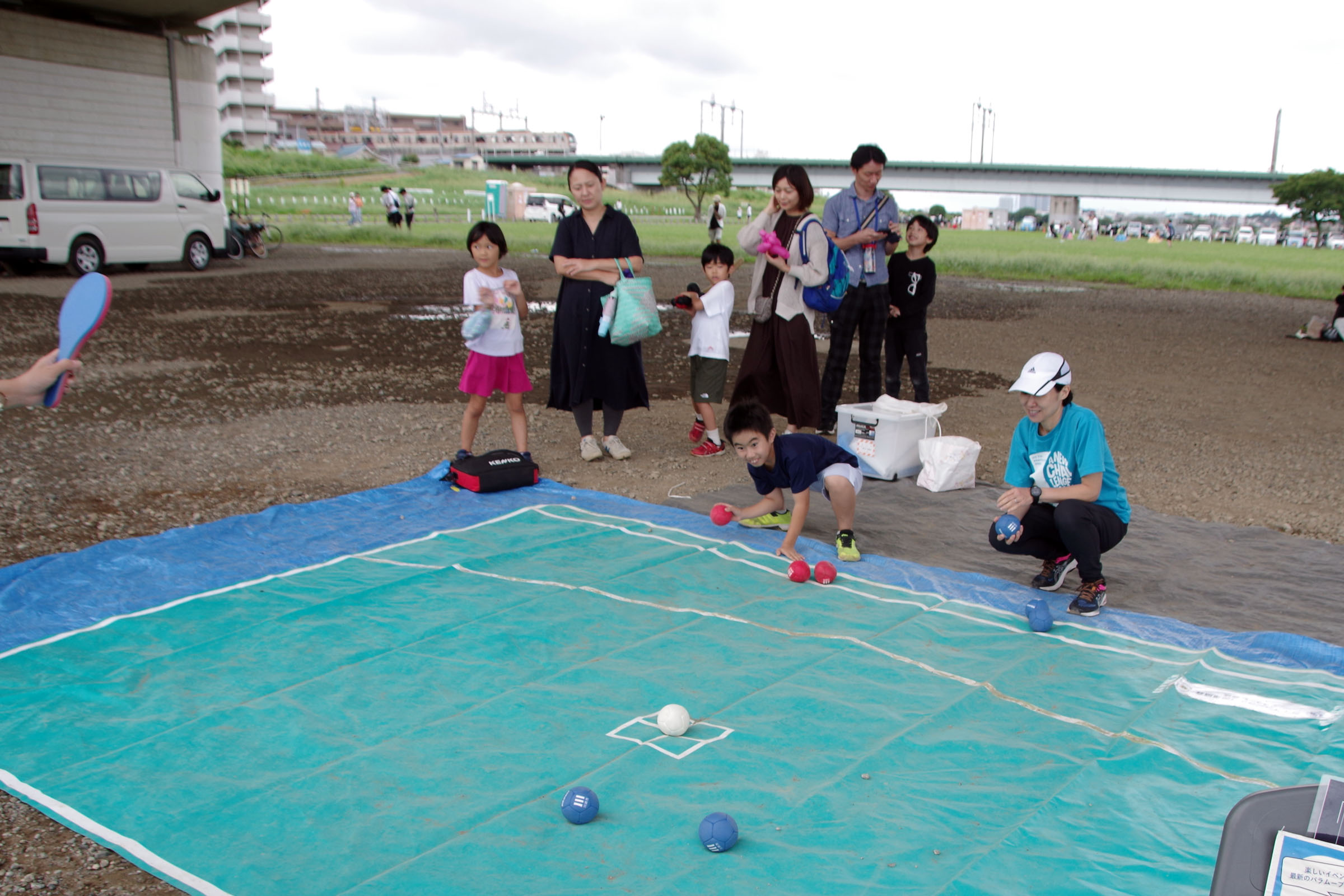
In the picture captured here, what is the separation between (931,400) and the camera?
791 cm

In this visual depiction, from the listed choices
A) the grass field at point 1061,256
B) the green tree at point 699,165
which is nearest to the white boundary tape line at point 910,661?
the grass field at point 1061,256

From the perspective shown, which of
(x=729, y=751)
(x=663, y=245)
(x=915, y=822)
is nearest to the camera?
(x=915, y=822)

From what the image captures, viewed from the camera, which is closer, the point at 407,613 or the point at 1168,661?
the point at 1168,661

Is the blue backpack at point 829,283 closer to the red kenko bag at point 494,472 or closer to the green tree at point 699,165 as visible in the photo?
the red kenko bag at point 494,472

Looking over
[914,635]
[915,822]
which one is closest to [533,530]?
[914,635]

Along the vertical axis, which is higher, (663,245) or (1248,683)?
(663,245)

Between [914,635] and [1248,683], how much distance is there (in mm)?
1051

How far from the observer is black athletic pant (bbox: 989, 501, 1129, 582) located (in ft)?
11.9

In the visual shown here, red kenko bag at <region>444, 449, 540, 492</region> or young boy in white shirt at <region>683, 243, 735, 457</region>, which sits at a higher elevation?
young boy in white shirt at <region>683, 243, 735, 457</region>

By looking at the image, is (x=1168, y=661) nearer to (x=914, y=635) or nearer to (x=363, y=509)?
(x=914, y=635)

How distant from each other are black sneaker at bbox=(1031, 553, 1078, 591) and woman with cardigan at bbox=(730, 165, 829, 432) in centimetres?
202

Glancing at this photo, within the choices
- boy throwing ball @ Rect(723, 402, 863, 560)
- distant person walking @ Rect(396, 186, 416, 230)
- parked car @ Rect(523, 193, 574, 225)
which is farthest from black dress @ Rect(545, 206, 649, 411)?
parked car @ Rect(523, 193, 574, 225)

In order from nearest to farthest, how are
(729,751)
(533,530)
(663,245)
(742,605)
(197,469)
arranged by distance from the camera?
(729,751)
(742,605)
(533,530)
(197,469)
(663,245)

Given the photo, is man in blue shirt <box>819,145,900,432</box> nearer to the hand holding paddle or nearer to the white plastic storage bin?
A: the white plastic storage bin
